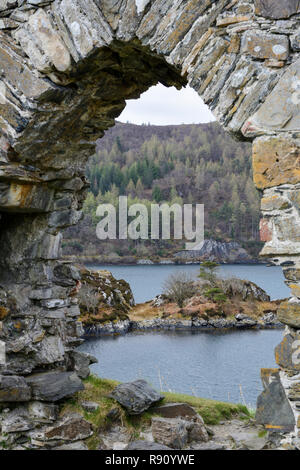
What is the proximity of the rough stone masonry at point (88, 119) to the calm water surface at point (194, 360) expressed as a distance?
6.33 m

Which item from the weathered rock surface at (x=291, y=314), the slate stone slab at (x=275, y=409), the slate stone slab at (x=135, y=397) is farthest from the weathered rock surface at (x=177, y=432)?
the weathered rock surface at (x=291, y=314)

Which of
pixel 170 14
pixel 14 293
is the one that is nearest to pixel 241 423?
pixel 14 293

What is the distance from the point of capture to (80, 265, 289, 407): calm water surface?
1263cm

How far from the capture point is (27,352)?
Result: 564 cm

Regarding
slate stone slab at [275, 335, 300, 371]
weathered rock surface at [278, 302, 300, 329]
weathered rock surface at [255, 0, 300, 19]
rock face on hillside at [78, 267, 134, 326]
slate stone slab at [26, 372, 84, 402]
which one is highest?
weathered rock surface at [255, 0, 300, 19]

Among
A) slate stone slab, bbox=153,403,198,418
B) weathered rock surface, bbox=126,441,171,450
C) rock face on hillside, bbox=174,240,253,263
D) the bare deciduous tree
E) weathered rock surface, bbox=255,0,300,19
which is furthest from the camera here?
rock face on hillside, bbox=174,240,253,263

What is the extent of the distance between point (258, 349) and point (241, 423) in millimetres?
12285

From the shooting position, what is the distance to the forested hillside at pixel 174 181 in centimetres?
6228

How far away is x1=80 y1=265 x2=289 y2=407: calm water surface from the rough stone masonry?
633cm

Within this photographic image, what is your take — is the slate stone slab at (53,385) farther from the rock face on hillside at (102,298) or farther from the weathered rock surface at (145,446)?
the rock face on hillside at (102,298)

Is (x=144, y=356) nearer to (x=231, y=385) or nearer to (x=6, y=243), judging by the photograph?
(x=231, y=385)

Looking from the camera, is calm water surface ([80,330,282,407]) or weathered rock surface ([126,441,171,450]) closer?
weathered rock surface ([126,441,171,450])

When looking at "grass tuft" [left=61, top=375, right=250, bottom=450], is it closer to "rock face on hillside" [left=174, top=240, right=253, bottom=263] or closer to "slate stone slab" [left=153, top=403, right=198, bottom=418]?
"slate stone slab" [left=153, top=403, right=198, bottom=418]

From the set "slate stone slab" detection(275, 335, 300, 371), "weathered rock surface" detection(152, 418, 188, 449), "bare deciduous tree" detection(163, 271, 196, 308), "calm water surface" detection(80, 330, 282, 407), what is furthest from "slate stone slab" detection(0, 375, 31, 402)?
"bare deciduous tree" detection(163, 271, 196, 308)
